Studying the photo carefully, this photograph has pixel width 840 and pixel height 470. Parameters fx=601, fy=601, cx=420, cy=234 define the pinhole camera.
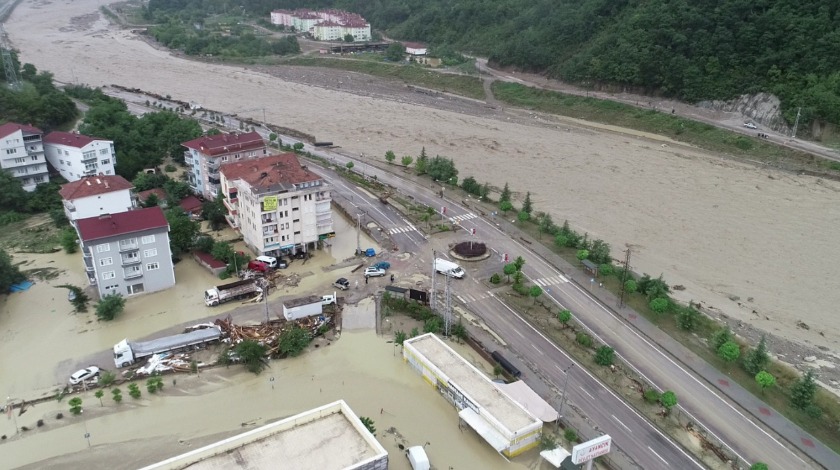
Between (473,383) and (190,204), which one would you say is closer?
(473,383)

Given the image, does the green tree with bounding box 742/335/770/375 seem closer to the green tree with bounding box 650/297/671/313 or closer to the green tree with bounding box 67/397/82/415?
the green tree with bounding box 650/297/671/313

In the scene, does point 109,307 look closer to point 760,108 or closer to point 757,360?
point 757,360

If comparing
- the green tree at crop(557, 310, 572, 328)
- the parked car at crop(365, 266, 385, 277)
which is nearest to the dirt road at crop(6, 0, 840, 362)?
the green tree at crop(557, 310, 572, 328)

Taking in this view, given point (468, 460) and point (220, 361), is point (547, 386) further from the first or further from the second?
point (220, 361)

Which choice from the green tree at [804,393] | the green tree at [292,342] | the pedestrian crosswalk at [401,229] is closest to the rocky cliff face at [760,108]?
the pedestrian crosswalk at [401,229]

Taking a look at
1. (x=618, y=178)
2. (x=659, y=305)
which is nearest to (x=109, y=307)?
(x=659, y=305)

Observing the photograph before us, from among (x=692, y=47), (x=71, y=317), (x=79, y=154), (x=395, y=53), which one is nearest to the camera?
(x=71, y=317)

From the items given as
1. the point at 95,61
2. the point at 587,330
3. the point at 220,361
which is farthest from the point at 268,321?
the point at 95,61
